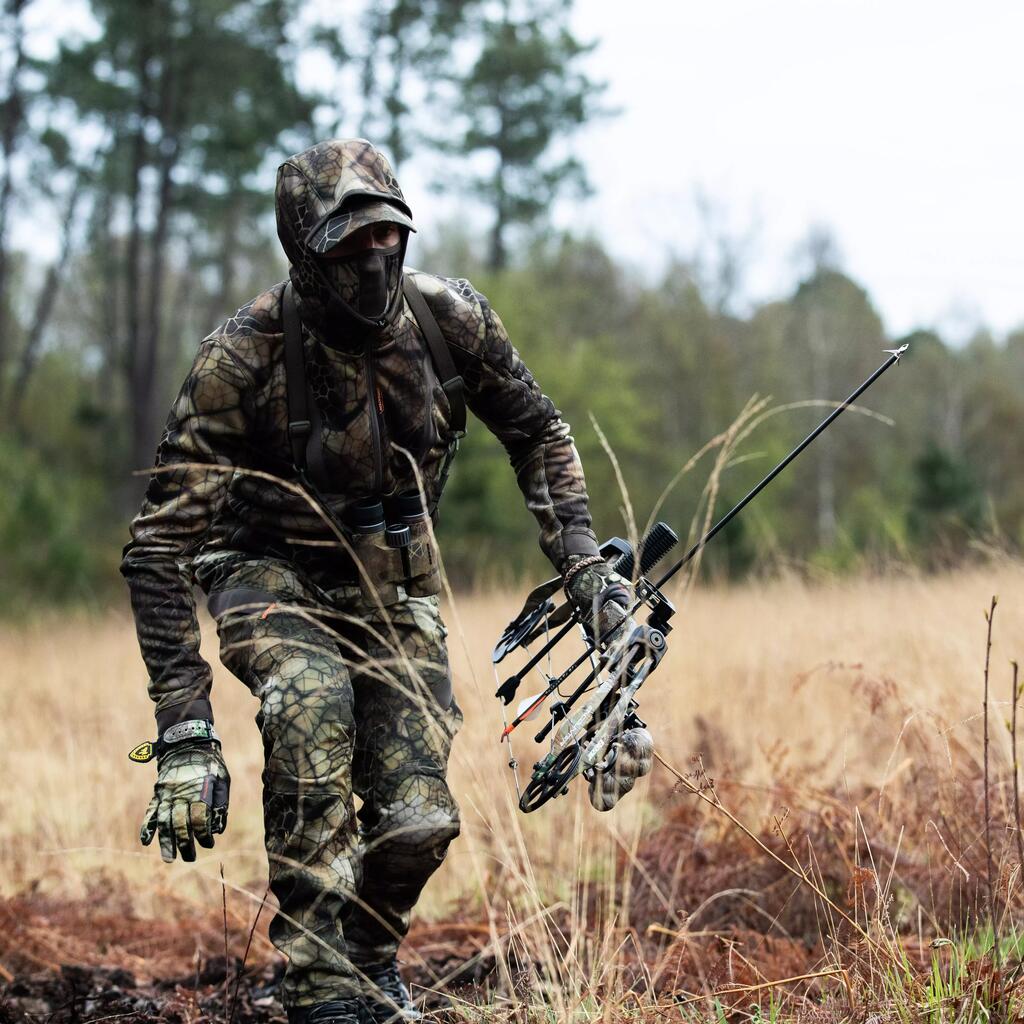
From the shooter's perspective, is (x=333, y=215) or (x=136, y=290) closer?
(x=333, y=215)

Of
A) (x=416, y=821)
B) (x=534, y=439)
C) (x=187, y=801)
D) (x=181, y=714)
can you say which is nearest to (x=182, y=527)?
(x=181, y=714)

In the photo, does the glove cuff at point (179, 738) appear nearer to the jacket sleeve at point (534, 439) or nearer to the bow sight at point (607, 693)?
the bow sight at point (607, 693)

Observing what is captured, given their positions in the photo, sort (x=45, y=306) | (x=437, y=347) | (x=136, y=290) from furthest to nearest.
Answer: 1. (x=45, y=306)
2. (x=136, y=290)
3. (x=437, y=347)

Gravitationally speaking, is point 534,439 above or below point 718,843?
above

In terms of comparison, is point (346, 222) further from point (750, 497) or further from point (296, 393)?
point (750, 497)

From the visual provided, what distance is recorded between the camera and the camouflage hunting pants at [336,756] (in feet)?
10.3

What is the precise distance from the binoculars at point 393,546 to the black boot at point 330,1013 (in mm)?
989

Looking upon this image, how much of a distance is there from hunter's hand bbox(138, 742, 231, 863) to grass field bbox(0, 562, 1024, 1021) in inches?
6.3

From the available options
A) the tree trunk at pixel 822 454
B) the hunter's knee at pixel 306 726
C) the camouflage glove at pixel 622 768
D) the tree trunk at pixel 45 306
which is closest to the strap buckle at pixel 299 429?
the hunter's knee at pixel 306 726

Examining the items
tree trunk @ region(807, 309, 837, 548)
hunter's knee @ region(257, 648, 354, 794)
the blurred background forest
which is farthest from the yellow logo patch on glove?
tree trunk @ region(807, 309, 837, 548)

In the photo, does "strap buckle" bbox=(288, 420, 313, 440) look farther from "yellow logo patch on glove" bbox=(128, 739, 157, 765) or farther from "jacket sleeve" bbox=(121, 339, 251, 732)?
"yellow logo patch on glove" bbox=(128, 739, 157, 765)

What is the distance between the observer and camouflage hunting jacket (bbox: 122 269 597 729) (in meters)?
3.22

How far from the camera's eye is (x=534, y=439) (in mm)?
3854

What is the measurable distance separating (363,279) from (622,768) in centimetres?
134
